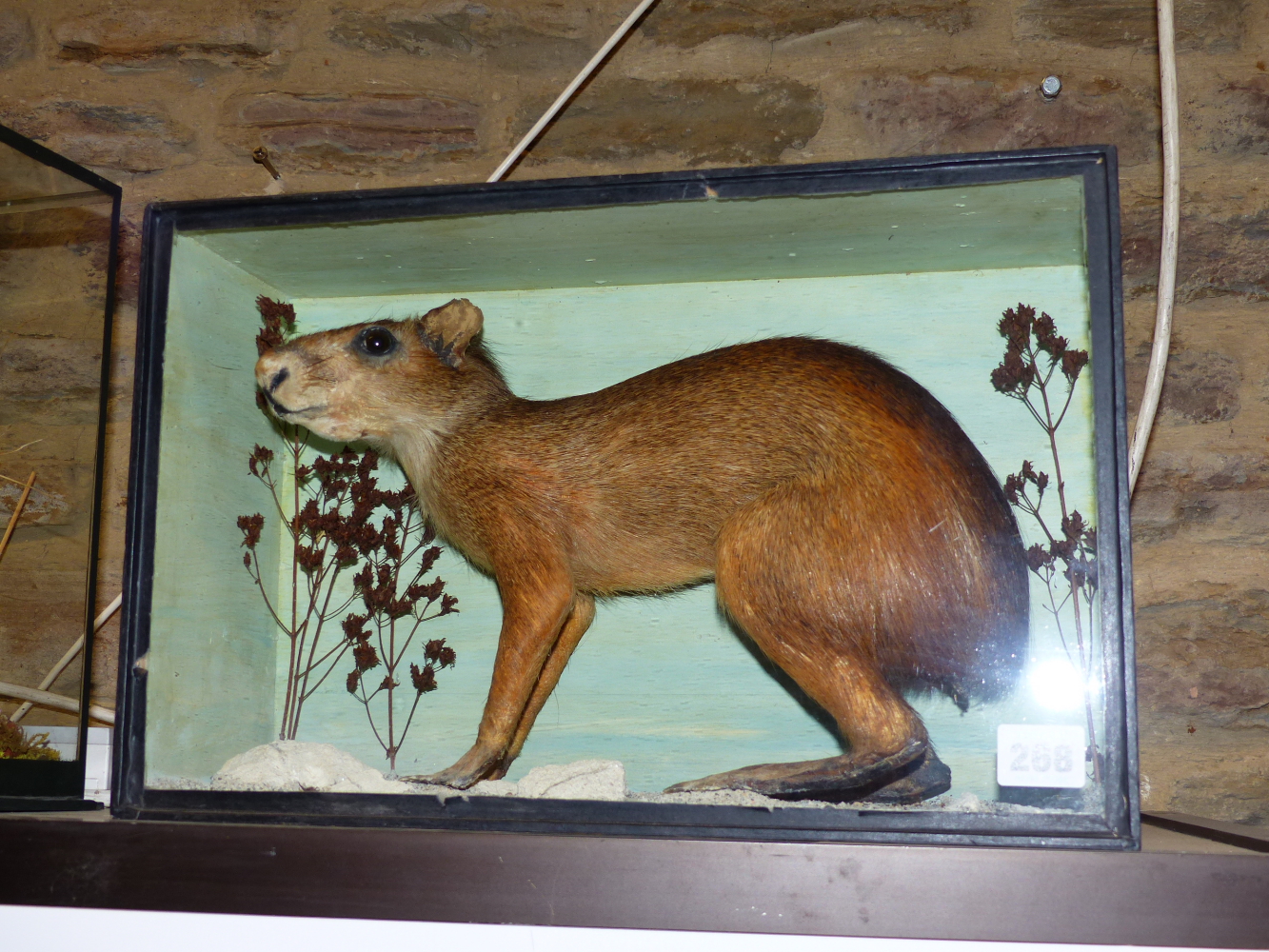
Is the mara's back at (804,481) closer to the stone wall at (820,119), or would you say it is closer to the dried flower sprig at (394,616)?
the dried flower sprig at (394,616)

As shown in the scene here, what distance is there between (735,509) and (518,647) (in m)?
0.25

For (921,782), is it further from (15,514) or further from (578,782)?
(15,514)

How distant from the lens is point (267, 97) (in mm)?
1450

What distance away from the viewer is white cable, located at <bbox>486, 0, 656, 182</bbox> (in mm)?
1302

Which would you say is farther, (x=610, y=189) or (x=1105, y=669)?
(x=610, y=189)

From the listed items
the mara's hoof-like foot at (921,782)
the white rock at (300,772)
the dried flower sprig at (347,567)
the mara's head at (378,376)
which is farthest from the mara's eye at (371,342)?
the mara's hoof-like foot at (921,782)

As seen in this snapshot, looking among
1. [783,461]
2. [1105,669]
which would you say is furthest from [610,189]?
[1105,669]

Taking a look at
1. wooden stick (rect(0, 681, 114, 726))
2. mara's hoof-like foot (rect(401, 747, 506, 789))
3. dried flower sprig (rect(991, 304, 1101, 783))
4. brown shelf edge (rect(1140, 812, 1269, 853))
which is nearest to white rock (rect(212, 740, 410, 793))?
mara's hoof-like foot (rect(401, 747, 506, 789))

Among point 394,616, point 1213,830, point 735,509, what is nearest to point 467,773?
point 394,616

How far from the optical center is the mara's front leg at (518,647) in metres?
1.05

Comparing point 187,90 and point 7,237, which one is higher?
point 187,90

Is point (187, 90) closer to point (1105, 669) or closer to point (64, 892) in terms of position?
point (64, 892)

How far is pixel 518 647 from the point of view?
1.05 m

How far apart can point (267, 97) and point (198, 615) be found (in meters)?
0.73
